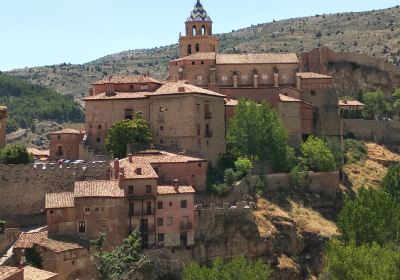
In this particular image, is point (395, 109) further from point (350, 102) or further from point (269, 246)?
point (269, 246)

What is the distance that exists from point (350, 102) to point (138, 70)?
93.4m

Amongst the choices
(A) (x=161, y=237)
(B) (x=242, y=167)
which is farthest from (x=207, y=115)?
(A) (x=161, y=237)

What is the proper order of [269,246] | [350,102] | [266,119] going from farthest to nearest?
[350,102]
[266,119]
[269,246]

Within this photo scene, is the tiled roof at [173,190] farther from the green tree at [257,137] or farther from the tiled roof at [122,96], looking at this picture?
the green tree at [257,137]

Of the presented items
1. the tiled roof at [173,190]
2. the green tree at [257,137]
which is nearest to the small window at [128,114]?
the green tree at [257,137]

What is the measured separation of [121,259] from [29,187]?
356 inches

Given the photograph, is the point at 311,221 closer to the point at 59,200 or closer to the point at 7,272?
the point at 59,200

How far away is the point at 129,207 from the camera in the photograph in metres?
48.3

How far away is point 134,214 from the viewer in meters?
48.5

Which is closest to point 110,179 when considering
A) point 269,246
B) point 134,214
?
point 134,214

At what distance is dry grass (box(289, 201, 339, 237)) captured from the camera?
190 ft

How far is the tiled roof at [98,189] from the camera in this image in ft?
155

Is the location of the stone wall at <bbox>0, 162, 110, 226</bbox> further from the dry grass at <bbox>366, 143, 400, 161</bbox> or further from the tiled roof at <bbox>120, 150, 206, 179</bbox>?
the dry grass at <bbox>366, 143, 400, 161</bbox>

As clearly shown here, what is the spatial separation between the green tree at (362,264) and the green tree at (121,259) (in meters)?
10.3
